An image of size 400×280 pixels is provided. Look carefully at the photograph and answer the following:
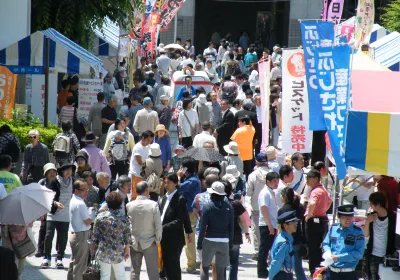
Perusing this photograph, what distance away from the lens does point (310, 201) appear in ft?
42.4

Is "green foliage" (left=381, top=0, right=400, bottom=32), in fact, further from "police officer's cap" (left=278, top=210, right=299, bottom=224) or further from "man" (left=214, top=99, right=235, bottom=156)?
"police officer's cap" (left=278, top=210, right=299, bottom=224)

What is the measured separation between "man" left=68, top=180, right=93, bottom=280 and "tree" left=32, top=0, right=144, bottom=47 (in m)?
9.59

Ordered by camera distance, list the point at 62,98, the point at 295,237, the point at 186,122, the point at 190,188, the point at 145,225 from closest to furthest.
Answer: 1. the point at 145,225
2. the point at 295,237
3. the point at 190,188
4. the point at 186,122
5. the point at 62,98

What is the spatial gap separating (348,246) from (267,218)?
235 cm

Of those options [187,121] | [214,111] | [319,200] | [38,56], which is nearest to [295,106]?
[319,200]

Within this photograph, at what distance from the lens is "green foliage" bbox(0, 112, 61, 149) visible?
16625 millimetres

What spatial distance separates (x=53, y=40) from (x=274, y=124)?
6.11 m

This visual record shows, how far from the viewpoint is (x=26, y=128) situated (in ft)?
55.3

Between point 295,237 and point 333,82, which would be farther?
point 295,237

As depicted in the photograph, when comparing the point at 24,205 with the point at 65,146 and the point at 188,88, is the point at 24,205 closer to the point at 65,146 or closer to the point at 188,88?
the point at 65,146

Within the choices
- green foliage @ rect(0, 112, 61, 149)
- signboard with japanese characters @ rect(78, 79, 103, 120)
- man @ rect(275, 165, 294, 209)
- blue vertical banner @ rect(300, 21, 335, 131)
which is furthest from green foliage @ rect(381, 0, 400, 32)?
man @ rect(275, 165, 294, 209)

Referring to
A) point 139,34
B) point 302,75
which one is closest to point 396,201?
point 302,75

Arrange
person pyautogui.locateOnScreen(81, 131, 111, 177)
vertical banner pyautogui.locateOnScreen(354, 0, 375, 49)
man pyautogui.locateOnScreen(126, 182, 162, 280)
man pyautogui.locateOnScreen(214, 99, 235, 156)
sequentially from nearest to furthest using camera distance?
man pyautogui.locateOnScreen(126, 182, 162, 280) → vertical banner pyautogui.locateOnScreen(354, 0, 375, 49) → person pyautogui.locateOnScreen(81, 131, 111, 177) → man pyautogui.locateOnScreen(214, 99, 235, 156)

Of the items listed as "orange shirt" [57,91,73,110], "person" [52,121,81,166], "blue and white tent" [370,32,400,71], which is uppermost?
"blue and white tent" [370,32,400,71]
